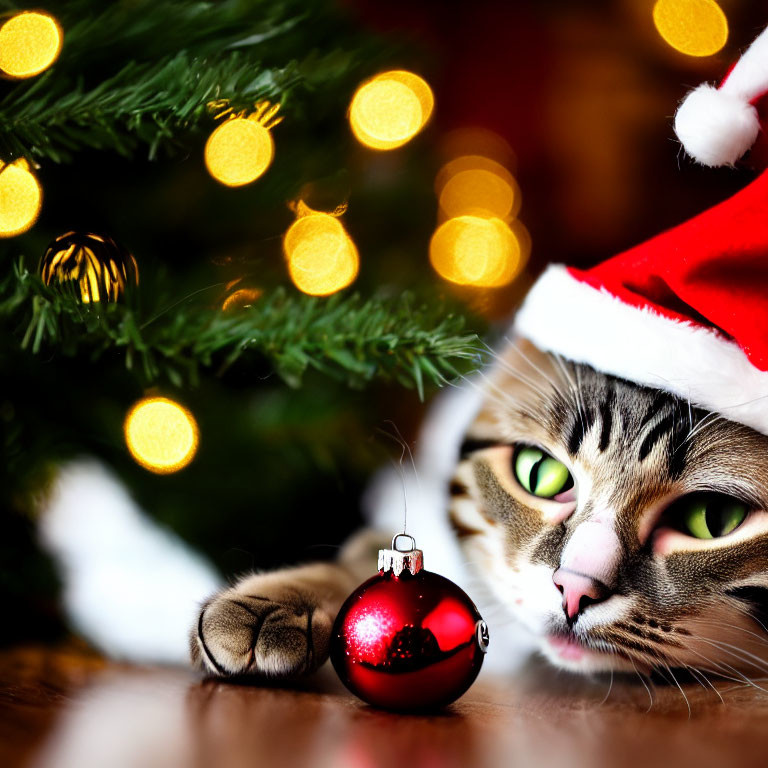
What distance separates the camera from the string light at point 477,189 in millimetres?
1137

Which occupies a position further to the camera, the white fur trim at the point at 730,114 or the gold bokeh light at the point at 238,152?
the gold bokeh light at the point at 238,152

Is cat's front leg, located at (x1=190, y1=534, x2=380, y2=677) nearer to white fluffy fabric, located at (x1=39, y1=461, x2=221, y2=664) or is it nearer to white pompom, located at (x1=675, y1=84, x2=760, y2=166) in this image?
white fluffy fabric, located at (x1=39, y1=461, x2=221, y2=664)

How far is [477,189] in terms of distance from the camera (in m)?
1.27

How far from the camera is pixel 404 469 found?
30.6 inches

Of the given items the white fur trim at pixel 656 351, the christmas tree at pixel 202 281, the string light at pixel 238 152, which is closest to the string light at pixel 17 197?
the christmas tree at pixel 202 281

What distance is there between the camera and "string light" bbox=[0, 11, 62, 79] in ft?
1.90

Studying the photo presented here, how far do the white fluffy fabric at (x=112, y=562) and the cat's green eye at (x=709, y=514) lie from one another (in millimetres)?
397

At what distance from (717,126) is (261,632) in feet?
1.61

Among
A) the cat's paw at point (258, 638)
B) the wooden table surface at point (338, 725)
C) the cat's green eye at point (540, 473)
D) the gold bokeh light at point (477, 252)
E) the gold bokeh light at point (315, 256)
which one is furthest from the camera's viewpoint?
the gold bokeh light at point (477, 252)

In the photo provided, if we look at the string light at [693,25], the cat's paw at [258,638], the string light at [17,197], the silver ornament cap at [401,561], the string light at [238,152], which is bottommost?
the cat's paw at [258,638]

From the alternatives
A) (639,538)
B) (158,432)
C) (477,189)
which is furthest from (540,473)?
(477,189)

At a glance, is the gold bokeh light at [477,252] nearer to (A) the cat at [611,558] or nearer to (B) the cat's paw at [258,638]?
(A) the cat at [611,558]

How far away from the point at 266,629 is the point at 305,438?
0.23m

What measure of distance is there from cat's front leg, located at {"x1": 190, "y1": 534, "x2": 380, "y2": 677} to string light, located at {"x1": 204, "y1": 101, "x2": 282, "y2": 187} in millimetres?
392
